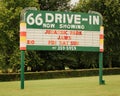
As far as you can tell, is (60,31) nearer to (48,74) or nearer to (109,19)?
(48,74)

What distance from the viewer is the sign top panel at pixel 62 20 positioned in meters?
17.2

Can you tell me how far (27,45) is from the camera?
56.7 feet

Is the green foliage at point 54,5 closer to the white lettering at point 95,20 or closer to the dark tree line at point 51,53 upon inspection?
the dark tree line at point 51,53

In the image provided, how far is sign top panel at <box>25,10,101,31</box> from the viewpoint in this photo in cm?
1722

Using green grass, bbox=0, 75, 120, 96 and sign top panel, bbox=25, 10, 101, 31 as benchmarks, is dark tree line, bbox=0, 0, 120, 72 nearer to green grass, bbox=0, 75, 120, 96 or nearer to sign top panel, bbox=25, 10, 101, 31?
sign top panel, bbox=25, 10, 101, 31

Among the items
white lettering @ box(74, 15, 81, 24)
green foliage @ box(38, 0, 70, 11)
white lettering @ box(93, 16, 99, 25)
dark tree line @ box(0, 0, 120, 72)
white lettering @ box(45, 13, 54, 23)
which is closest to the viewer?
white lettering @ box(45, 13, 54, 23)

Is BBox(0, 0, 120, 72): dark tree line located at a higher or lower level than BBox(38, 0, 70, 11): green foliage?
lower

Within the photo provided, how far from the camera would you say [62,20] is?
1772 centimetres

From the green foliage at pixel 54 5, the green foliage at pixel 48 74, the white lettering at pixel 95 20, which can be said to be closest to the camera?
the white lettering at pixel 95 20

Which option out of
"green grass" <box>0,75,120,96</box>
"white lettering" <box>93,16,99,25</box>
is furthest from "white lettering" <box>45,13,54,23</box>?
"green grass" <box>0,75,120,96</box>

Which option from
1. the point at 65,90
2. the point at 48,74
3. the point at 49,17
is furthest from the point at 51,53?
the point at 65,90

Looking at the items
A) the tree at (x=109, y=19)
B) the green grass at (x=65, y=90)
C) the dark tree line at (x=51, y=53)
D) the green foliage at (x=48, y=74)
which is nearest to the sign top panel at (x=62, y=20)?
the green grass at (x=65, y=90)

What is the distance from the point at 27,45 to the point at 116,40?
112 feet

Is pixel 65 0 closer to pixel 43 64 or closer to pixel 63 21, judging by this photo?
pixel 43 64
